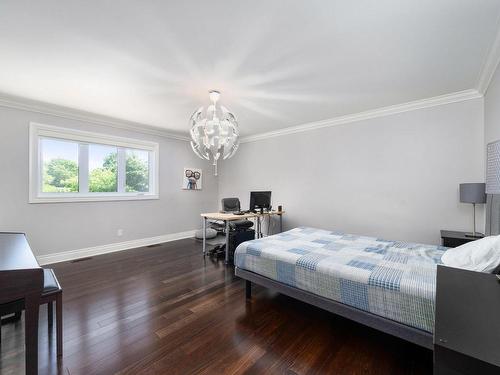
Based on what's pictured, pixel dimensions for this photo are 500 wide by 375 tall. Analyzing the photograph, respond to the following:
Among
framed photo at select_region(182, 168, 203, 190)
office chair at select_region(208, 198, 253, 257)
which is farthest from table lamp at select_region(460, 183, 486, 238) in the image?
framed photo at select_region(182, 168, 203, 190)

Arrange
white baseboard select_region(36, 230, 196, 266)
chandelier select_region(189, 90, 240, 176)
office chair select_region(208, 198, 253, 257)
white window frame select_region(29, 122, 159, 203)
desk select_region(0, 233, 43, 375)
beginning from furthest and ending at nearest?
office chair select_region(208, 198, 253, 257)
white baseboard select_region(36, 230, 196, 266)
white window frame select_region(29, 122, 159, 203)
chandelier select_region(189, 90, 240, 176)
desk select_region(0, 233, 43, 375)

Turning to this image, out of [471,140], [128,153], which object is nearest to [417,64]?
[471,140]

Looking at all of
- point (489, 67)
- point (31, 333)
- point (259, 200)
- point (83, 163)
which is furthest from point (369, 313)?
point (83, 163)

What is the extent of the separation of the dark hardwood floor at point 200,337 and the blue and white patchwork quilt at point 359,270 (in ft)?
1.12

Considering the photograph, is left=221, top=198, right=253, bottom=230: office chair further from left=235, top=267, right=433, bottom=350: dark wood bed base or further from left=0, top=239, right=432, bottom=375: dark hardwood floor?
left=235, top=267, right=433, bottom=350: dark wood bed base

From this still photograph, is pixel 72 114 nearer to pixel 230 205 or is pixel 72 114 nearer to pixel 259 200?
pixel 230 205

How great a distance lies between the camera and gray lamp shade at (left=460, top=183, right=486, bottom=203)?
2568 millimetres

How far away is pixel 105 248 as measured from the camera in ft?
13.5

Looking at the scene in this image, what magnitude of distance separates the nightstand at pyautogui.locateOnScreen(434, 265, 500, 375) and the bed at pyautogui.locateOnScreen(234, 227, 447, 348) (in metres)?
0.52

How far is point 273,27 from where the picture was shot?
1779 mm

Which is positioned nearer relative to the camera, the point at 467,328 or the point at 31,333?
the point at 467,328

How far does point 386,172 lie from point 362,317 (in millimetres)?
2647

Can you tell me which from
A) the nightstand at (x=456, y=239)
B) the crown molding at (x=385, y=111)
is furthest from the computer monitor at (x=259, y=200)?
the nightstand at (x=456, y=239)

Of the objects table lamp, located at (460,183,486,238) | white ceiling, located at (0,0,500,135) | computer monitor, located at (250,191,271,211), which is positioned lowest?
computer monitor, located at (250,191,271,211)
